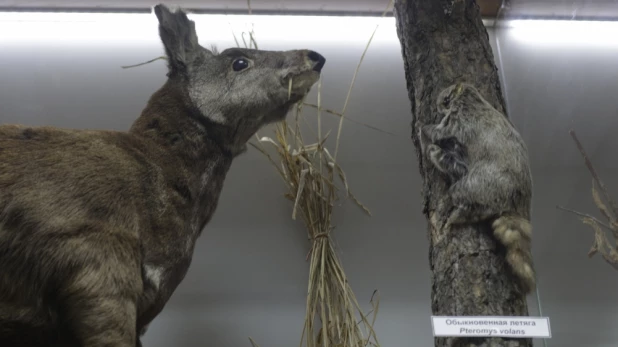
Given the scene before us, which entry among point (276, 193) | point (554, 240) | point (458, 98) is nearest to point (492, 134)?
point (458, 98)

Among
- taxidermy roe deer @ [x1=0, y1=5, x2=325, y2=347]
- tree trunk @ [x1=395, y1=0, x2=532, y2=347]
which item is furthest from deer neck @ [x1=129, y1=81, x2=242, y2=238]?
tree trunk @ [x1=395, y1=0, x2=532, y2=347]

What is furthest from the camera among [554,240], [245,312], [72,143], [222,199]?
[222,199]

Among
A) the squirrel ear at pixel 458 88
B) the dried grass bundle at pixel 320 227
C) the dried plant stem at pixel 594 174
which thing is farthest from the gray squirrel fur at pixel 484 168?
the dried grass bundle at pixel 320 227

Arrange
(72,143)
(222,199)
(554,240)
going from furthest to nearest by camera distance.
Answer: (222,199)
(554,240)
(72,143)

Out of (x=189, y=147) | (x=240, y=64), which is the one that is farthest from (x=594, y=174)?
(x=189, y=147)

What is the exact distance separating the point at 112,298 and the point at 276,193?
1.24 meters

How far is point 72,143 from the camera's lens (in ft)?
5.96

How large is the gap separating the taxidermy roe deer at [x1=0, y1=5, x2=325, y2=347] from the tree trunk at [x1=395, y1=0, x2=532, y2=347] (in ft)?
1.17

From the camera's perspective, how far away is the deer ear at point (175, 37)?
6.98ft

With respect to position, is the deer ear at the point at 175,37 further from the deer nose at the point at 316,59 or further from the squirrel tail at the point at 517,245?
the squirrel tail at the point at 517,245

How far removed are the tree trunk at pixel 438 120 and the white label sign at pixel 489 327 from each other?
0.07 ft

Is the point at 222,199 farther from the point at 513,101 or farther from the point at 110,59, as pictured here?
the point at 513,101

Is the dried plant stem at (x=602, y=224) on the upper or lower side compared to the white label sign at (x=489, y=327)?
upper

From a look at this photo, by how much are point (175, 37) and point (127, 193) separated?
2.02 feet
